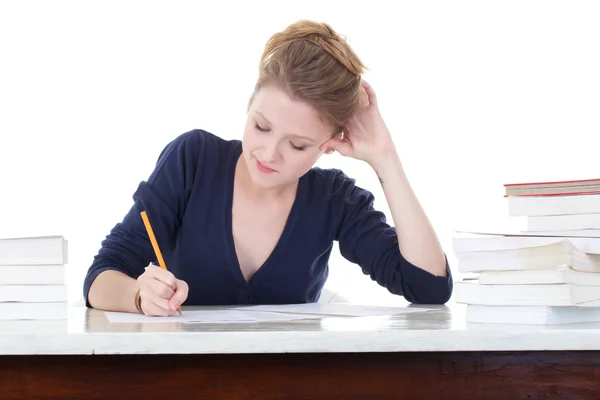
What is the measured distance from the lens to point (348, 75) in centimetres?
165

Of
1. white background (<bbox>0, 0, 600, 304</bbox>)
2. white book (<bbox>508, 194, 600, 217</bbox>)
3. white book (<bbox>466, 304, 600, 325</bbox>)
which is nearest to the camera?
white book (<bbox>466, 304, 600, 325</bbox>)

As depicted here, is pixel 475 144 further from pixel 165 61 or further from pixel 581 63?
pixel 165 61

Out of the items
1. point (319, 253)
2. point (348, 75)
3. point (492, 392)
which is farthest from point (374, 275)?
point (492, 392)

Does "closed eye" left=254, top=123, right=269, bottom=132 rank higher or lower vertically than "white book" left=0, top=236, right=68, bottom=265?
higher

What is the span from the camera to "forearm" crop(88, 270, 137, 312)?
1.41m

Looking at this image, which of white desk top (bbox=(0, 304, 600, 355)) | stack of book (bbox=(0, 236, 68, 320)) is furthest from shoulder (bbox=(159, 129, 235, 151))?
white desk top (bbox=(0, 304, 600, 355))

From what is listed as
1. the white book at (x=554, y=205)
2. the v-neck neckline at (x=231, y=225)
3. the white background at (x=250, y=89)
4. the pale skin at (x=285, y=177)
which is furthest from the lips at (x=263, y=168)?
the white background at (x=250, y=89)

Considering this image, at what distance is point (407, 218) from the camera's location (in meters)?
1.77

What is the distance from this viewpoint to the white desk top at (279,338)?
96 centimetres

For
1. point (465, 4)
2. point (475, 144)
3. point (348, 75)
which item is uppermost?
point (465, 4)

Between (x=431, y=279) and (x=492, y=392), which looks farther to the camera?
(x=431, y=279)

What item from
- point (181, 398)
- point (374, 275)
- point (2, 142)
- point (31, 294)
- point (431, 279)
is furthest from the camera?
point (2, 142)

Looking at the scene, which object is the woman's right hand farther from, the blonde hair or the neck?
the neck

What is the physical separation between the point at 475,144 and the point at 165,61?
1216 mm
